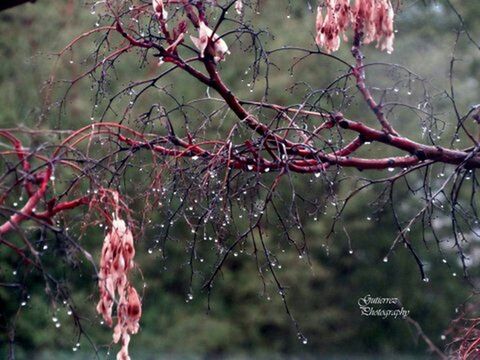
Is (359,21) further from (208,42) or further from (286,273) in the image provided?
(286,273)

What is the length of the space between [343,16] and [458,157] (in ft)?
2.32

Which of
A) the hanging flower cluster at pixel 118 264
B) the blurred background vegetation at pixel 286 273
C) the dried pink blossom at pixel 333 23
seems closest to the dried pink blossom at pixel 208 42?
the dried pink blossom at pixel 333 23

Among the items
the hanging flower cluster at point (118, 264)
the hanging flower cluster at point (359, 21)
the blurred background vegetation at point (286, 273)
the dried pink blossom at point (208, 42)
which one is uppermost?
the blurred background vegetation at point (286, 273)

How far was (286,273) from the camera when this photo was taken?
12.0m

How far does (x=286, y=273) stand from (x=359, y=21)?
8.84m

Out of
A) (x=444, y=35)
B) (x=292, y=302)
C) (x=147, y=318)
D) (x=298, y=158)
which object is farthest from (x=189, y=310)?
(x=298, y=158)

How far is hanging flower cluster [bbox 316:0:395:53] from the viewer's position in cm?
332

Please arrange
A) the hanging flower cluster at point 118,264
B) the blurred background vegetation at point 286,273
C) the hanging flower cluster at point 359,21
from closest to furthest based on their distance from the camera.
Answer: the hanging flower cluster at point 118,264, the hanging flower cluster at point 359,21, the blurred background vegetation at point 286,273

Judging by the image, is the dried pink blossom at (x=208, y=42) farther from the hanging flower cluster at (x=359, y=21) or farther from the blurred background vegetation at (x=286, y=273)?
the blurred background vegetation at (x=286, y=273)

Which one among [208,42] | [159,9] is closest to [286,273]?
[208,42]

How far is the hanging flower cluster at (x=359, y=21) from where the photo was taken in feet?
10.9

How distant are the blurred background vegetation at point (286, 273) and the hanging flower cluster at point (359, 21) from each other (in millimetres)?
7409

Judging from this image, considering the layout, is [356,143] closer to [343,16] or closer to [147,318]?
[343,16]

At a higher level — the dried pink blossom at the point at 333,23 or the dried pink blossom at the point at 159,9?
the dried pink blossom at the point at 159,9
